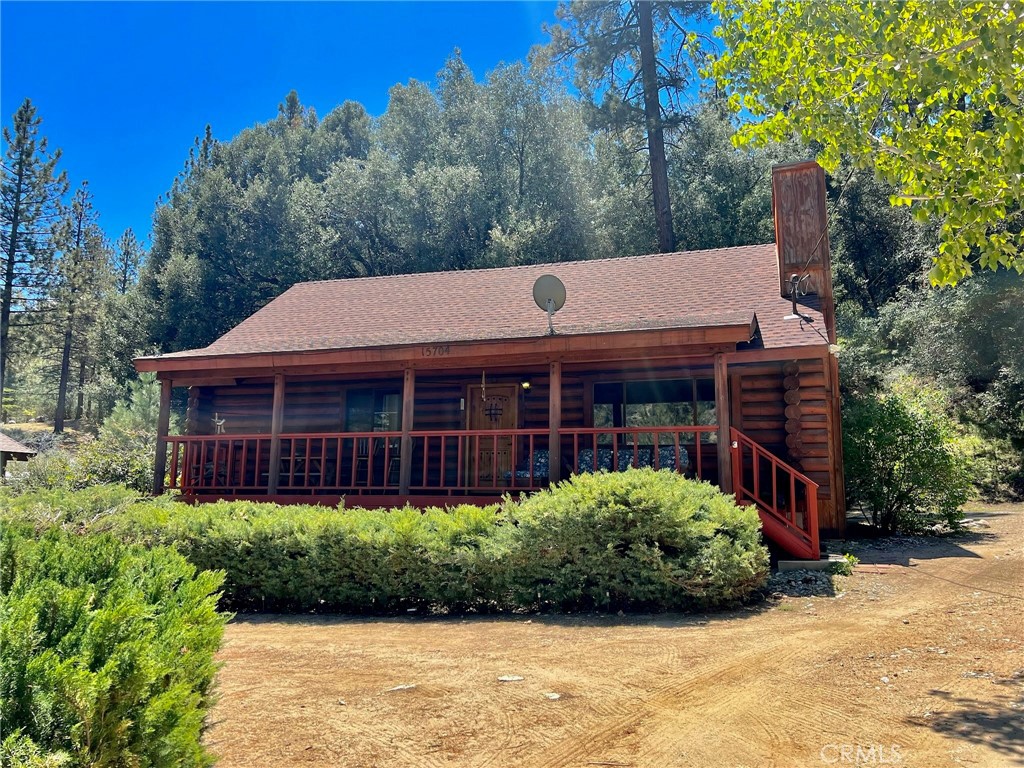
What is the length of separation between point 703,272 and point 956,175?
8.08 metres

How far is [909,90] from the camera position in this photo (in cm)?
557

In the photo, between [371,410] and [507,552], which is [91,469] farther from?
[507,552]

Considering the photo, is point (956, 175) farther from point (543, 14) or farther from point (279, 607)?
point (543, 14)

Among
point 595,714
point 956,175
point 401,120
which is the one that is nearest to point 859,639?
point 595,714

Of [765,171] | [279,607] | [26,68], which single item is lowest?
[279,607]

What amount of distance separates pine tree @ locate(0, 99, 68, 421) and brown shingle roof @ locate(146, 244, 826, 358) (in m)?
26.0

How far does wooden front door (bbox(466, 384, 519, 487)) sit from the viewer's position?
12.1 meters

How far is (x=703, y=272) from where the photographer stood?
521 inches

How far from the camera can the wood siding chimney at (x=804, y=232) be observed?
11.7 metres

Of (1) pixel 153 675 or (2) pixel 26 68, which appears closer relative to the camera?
(1) pixel 153 675

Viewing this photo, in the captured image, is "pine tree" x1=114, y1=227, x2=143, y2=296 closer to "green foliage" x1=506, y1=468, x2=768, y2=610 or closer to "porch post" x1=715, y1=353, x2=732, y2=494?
"porch post" x1=715, y1=353, x2=732, y2=494

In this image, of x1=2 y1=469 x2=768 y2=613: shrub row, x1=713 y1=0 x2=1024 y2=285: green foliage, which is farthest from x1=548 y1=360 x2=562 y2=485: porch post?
x1=713 y1=0 x2=1024 y2=285: green foliage

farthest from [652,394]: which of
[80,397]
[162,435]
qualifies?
[80,397]
